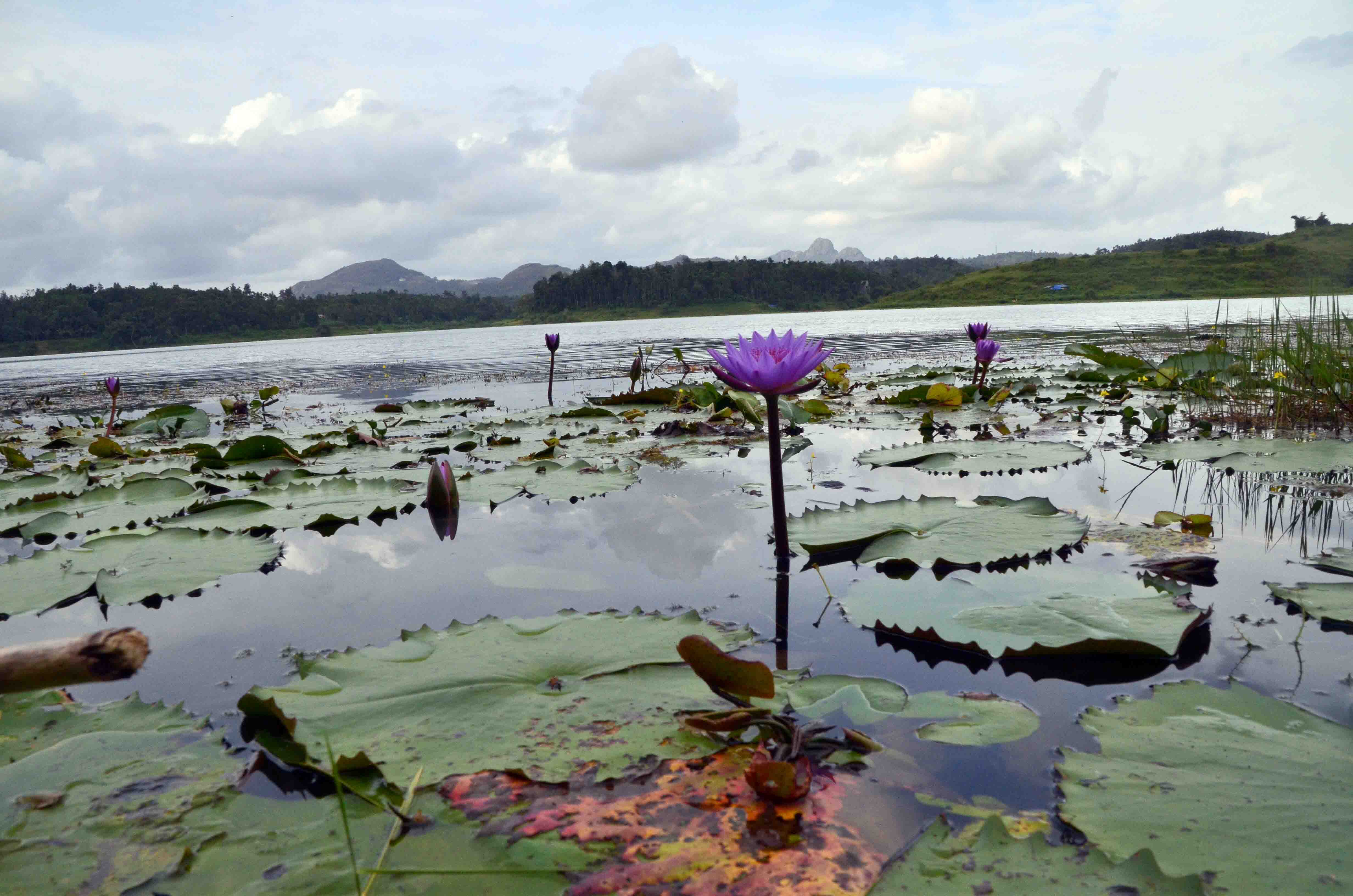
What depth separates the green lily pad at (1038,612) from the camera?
1.37m

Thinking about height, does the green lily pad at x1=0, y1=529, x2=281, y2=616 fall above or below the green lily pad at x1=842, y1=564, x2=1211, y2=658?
above

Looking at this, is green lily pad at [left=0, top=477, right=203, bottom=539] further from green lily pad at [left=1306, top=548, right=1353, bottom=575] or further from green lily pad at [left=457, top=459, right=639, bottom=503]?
green lily pad at [left=1306, top=548, right=1353, bottom=575]

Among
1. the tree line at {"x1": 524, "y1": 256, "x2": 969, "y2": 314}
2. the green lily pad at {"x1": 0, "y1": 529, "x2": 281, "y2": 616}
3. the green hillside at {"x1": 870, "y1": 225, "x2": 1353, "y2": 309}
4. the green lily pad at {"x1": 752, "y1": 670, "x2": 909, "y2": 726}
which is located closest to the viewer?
the green lily pad at {"x1": 752, "y1": 670, "x2": 909, "y2": 726}

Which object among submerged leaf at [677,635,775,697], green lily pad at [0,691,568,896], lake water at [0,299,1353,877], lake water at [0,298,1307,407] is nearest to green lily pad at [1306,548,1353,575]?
lake water at [0,299,1353,877]

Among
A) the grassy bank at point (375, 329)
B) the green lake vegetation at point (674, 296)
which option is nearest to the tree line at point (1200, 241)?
the green lake vegetation at point (674, 296)

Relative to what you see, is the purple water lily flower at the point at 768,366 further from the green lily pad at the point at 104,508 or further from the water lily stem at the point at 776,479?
the green lily pad at the point at 104,508

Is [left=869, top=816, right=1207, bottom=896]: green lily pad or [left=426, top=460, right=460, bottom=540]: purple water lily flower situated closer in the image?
[left=869, top=816, right=1207, bottom=896]: green lily pad

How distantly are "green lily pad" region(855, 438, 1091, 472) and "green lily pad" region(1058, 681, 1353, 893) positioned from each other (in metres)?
1.92

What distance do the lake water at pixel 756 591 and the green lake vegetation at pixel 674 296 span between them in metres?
40.7

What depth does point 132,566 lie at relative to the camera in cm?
211

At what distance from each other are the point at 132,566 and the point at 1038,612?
90.5 inches

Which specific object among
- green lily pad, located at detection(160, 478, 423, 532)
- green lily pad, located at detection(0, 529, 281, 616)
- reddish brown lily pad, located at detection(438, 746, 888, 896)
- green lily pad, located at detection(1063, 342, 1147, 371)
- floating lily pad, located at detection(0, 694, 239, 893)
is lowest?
reddish brown lily pad, located at detection(438, 746, 888, 896)

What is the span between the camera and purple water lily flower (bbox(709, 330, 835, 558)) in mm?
1722

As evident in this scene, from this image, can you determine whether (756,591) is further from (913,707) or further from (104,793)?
(104,793)
